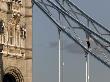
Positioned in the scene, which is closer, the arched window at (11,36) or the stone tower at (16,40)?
the stone tower at (16,40)

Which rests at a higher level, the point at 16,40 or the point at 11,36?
the point at 11,36

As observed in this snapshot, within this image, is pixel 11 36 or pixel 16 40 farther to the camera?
pixel 16 40

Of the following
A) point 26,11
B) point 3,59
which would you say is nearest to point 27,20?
point 26,11

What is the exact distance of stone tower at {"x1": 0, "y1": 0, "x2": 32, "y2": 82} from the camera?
149 ft

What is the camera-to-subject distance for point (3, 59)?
4541cm

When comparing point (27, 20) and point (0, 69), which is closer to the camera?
point (0, 69)

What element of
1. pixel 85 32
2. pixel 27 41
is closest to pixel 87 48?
pixel 85 32

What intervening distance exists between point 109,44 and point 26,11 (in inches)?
268

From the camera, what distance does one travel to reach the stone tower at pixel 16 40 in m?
45.5

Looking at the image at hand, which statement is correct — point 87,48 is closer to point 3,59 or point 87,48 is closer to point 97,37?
point 97,37

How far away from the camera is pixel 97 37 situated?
155 ft

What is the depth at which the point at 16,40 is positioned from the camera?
154 ft

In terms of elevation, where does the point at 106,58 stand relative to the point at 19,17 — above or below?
below

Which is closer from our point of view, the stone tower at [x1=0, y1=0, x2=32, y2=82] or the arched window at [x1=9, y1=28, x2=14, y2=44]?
the stone tower at [x1=0, y1=0, x2=32, y2=82]
